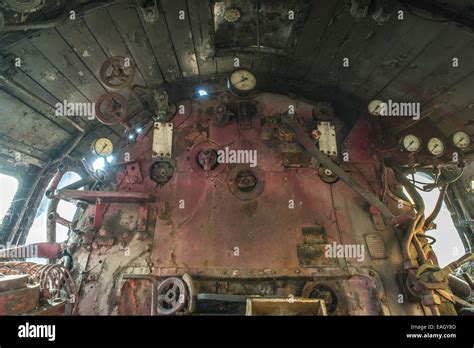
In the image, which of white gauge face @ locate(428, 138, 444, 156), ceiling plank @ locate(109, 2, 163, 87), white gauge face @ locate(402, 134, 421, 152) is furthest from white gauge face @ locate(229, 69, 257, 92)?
white gauge face @ locate(428, 138, 444, 156)

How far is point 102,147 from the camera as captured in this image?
3.62 meters

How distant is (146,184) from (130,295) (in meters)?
1.54

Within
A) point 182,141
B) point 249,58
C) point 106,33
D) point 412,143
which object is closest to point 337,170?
point 412,143

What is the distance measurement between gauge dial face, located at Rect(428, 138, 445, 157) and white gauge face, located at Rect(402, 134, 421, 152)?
0.19 m

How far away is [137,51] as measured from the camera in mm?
3572

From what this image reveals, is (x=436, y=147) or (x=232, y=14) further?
(x=436, y=147)

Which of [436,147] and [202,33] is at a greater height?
[202,33]

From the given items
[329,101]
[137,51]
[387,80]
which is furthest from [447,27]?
[137,51]

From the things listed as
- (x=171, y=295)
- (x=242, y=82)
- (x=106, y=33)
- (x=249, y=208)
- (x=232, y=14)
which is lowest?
(x=171, y=295)

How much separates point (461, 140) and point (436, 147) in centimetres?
35

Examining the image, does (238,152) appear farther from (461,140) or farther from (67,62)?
(461,140)

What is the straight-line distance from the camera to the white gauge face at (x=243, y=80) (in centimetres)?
375

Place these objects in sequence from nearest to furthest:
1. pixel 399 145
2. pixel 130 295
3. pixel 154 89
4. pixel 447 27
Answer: pixel 447 27
pixel 130 295
pixel 399 145
pixel 154 89

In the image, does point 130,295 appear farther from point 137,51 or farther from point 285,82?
point 285,82
